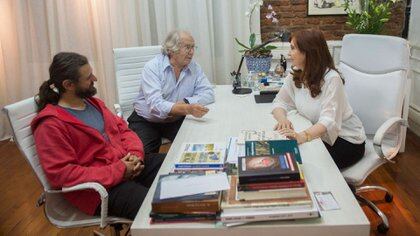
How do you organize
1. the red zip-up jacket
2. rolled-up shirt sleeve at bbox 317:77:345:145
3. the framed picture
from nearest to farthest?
the red zip-up jacket, rolled-up shirt sleeve at bbox 317:77:345:145, the framed picture

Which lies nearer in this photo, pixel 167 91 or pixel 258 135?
pixel 258 135

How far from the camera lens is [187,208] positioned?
A: 3.93ft

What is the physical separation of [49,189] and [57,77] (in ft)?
1.69

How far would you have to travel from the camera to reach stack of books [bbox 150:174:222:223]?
3.90 feet

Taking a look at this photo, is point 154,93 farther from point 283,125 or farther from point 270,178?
point 270,178

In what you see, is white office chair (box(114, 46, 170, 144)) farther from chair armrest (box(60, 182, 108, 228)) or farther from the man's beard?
chair armrest (box(60, 182, 108, 228))

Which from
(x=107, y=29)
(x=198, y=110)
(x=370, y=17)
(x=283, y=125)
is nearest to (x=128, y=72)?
(x=198, y=110)

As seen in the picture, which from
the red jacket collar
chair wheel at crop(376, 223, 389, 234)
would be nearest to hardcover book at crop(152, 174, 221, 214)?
the red jacket collar

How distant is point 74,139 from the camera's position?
1.74 m

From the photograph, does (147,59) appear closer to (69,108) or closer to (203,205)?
(69,108)

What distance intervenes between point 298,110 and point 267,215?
1171 mm

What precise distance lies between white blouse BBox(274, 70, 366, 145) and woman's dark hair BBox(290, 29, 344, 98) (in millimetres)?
35

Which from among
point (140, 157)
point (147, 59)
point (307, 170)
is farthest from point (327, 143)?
point (147, 59)

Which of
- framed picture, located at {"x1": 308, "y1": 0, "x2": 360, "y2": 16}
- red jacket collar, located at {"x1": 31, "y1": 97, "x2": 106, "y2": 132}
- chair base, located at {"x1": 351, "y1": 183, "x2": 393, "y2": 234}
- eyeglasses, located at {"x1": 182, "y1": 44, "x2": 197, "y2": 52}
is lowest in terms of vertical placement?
chair base, located at {"x1": 351, "y1": 183, "x2": 393, "y2": 234}
